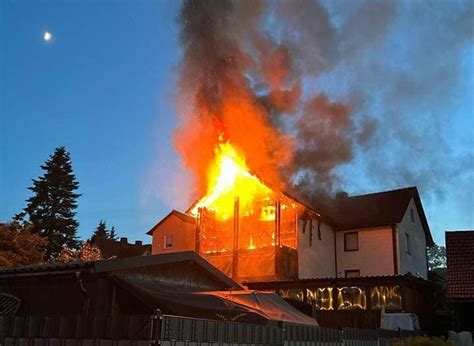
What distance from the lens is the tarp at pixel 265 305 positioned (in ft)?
43.1

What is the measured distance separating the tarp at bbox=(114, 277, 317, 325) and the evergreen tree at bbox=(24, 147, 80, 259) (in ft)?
115

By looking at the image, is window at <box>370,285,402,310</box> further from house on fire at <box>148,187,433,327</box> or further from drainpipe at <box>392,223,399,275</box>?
drainpipe at <box>392,223,399,275</box>

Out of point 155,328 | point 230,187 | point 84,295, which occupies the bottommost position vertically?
point 155,328

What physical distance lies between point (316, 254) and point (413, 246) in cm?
782

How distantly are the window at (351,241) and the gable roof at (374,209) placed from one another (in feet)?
1.93

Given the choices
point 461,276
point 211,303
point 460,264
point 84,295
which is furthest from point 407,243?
point 84,295

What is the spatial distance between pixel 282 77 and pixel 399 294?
14378 mm

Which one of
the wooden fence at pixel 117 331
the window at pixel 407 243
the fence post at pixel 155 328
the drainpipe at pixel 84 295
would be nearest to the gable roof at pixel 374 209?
the window at pixel 407 243

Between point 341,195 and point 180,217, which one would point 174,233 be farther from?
point 341,195

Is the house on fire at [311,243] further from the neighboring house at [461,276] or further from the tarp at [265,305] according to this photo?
the tarp at [265,305]

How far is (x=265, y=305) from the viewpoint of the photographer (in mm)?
13750

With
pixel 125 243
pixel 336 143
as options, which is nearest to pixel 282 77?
pixel 336 143

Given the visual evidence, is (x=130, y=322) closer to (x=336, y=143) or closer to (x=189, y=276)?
(x=189, y=276)

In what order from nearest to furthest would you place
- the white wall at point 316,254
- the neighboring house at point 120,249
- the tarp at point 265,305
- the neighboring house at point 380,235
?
the tarp at point 265,305 → the white wall at point 316,254 → the neighboring house at point 380,235 → the neighboring house at point 120,249
